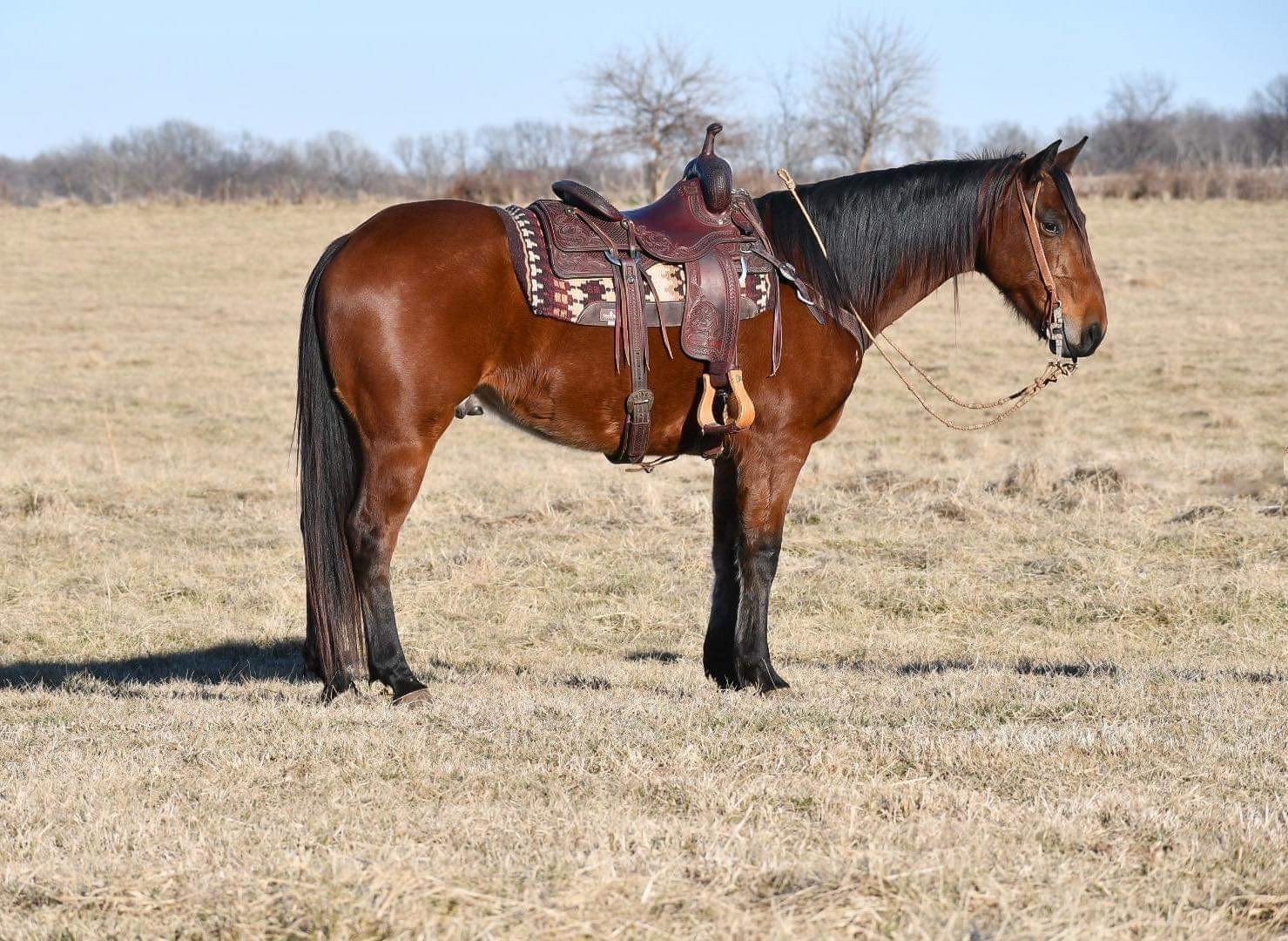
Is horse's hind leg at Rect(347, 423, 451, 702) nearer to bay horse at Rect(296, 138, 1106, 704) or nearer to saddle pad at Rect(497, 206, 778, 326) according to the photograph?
bay horse at Rect(296, 138, 1106, 704)

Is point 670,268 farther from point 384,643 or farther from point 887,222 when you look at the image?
point 384,643

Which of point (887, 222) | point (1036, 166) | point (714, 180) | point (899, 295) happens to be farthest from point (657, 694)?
point (1036, 166)

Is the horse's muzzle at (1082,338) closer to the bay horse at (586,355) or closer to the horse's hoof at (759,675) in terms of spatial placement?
the bay horse at (586,355)

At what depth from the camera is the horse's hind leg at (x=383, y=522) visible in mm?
5168

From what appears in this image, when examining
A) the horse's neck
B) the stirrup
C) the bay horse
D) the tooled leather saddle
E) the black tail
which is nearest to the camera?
the bay horse

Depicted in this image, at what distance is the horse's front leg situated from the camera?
5742 mm

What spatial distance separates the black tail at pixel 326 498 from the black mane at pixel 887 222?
1962 mm

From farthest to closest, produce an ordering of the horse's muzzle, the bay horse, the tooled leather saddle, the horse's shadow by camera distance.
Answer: the horse's shadow
the horse's muzzle
the tooled leather saddle
the bay horse

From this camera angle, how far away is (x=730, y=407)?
5.55m

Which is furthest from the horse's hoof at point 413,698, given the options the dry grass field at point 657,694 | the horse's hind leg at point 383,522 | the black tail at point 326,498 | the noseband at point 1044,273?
the noseband at point 1044,273

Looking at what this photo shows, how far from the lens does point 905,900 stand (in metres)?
2.98

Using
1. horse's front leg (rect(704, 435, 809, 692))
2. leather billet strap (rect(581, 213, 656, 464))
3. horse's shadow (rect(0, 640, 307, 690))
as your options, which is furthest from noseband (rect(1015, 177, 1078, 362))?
horse's shadow (rect(0, 640, 307, 690))

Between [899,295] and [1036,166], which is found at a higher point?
[1036,166]

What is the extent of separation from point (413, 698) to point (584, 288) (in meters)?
1.75
